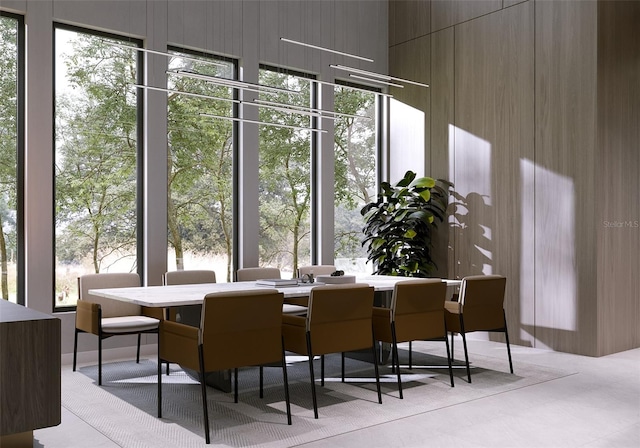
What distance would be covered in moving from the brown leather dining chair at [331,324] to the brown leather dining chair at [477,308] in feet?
3.13

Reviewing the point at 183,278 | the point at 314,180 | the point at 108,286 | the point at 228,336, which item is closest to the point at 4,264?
the point at 108,286

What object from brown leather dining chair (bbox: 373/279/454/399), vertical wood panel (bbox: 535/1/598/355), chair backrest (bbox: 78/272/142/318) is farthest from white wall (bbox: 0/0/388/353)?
brown leather dining chair (bbox: 373/279/454/399)

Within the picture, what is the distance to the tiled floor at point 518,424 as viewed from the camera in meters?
3.45

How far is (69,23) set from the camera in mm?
5816

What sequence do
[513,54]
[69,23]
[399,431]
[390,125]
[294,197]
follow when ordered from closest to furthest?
1. [399,431]
2. [69,23]
3. [513,54]
4. [294,197]
5. [390,125]

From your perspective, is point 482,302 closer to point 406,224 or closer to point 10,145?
point 406,224

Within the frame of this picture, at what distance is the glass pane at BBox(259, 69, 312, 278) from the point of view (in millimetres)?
7102

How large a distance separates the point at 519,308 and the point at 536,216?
0.99 meters

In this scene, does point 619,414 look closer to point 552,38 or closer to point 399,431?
point 399,431

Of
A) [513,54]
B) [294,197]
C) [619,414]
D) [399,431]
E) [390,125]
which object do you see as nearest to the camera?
[399,431]

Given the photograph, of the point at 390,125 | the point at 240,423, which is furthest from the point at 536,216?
the point at 240,423

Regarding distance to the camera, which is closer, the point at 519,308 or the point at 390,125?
the point at 519,308

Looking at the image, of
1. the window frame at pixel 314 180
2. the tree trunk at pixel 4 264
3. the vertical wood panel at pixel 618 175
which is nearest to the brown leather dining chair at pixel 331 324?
the tree trunk at pixel 4 264

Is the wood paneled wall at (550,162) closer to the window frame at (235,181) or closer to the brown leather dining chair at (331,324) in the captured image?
the window frame at (235,181)
